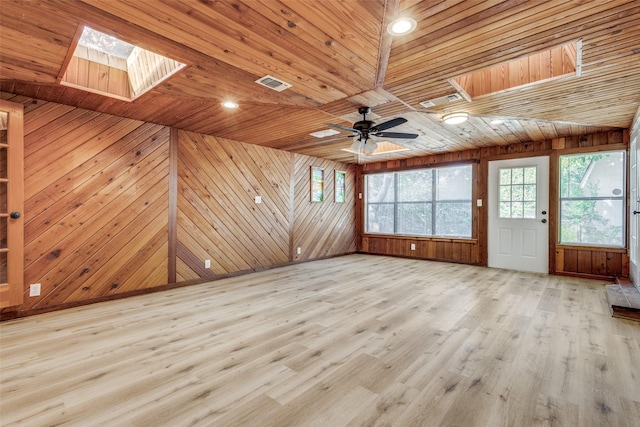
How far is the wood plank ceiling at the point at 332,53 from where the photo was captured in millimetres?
1810

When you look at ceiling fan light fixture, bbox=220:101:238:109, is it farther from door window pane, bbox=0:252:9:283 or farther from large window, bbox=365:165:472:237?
large window, bbox=365:165:472:237

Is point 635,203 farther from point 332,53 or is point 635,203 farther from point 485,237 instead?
point 332,53

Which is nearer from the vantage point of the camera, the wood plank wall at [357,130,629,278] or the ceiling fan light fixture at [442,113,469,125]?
the ceiling fan light fixture at [442,113,469,125]

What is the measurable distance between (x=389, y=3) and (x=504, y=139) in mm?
4500

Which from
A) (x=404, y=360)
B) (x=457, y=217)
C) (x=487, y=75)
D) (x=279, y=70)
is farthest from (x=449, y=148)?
(x=404, y=360)

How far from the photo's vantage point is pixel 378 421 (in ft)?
4.93

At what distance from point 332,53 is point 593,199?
5.20 meters

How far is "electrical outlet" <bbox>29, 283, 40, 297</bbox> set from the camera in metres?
3.13

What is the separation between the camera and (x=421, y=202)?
22.5 feet

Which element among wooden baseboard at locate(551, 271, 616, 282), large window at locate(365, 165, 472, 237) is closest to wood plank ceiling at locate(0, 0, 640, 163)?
wooden baseboard at locate(551, 271, 616, 282)

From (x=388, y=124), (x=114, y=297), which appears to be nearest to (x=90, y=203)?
(x=114, y=297)

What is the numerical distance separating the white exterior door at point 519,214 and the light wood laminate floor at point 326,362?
1643mm

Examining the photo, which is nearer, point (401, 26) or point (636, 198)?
point (401, 26)

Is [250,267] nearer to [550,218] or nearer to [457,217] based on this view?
[457,217]
